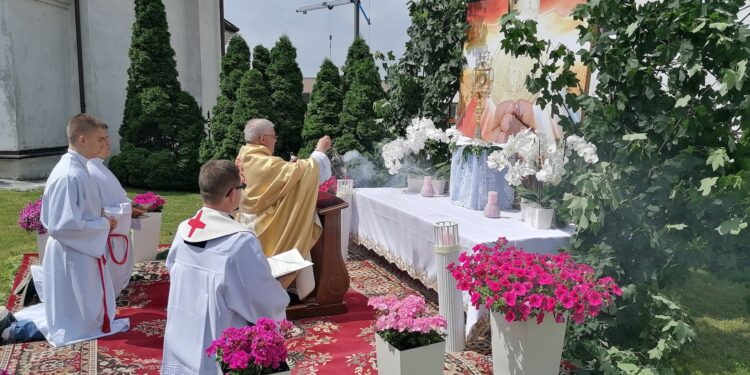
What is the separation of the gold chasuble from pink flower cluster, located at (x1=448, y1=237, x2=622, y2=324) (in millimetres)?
2052

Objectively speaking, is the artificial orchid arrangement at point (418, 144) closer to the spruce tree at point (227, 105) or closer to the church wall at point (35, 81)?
the spruce tree at point (227, 105)

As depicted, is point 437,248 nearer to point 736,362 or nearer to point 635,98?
point 635,98

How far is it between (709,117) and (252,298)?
120 inches

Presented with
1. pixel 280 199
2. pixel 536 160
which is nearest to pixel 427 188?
pixel 536 160

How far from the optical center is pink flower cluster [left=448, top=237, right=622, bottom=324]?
2.89 m

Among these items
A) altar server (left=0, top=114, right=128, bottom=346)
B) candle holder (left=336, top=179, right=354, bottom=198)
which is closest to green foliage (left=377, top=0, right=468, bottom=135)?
candle holder (left=336, top=179, right=354, bottom=198)

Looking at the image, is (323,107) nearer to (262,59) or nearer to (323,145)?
(262,59)

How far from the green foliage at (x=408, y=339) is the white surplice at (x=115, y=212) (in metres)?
2.84

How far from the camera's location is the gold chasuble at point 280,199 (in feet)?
15.8

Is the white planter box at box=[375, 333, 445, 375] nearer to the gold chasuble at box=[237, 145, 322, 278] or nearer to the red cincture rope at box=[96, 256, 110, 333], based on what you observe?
the gold chasuble at box=[237, 145, 322, 278]

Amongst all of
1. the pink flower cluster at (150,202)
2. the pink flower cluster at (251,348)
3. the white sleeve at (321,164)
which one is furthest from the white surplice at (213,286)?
the pink flower cluster at (150,202)

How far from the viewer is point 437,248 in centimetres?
390

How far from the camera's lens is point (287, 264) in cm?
413

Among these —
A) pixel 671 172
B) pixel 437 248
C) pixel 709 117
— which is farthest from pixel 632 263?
pixel 437 248
